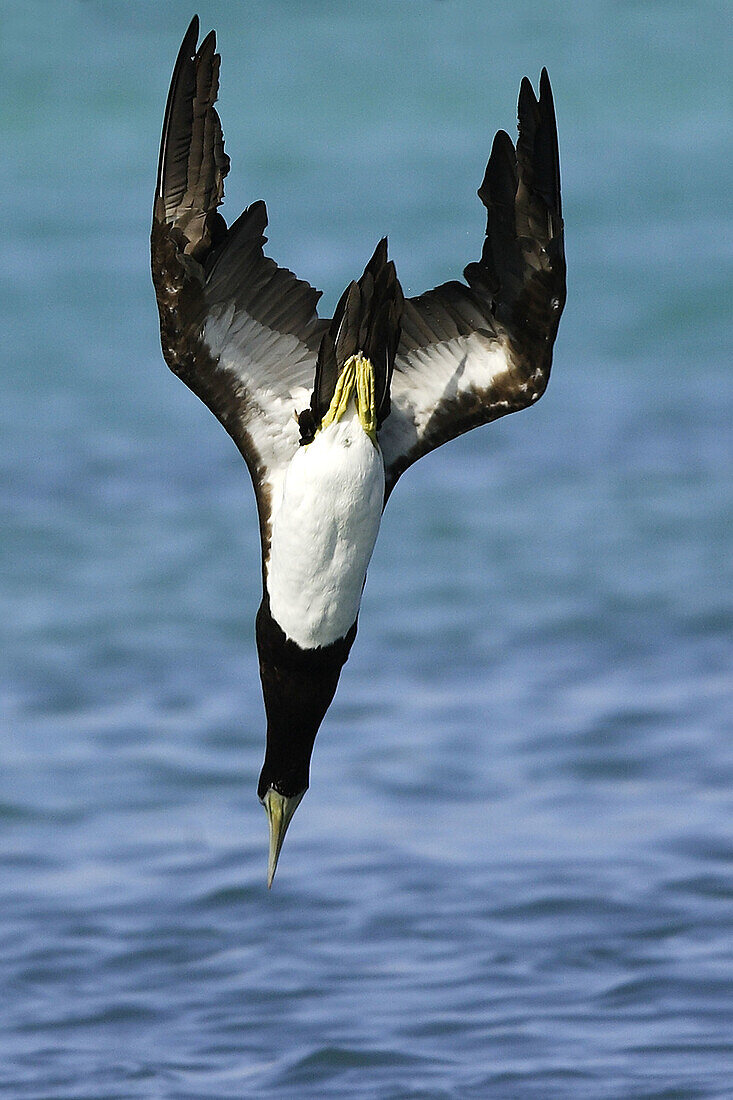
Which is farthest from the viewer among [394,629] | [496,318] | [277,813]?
[394,629]

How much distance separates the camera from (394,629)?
2738cm

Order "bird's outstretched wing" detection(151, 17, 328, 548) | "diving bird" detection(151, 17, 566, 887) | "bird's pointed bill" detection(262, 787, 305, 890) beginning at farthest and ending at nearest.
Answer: "bird's pointed bill" detection(262, 787, 305, 890)
"bird's outstretched wing" detection(151, 17, 328, 548)
"diving bird" detection(151, 17, 566, 887)

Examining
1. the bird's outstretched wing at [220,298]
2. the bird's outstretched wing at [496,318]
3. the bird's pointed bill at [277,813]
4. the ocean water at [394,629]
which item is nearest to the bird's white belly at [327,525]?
the bird's outstretched wing at [220,298]

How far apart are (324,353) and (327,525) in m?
0.56

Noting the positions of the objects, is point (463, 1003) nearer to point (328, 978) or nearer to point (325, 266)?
point (328, 978)

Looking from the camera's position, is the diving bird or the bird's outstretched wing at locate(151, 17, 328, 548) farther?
the bird's outstretched wing at locate(151, 17, 328, 548)

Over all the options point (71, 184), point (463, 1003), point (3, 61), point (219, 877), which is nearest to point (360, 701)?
point (219, 877)

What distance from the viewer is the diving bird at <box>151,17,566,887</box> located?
25.9 feet

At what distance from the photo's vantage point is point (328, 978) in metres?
20.2

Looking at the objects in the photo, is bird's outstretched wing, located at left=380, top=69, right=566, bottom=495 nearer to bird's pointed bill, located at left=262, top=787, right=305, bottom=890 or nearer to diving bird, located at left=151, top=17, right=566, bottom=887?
diving bird, located at left=151, top=17, right=566, bottom=887

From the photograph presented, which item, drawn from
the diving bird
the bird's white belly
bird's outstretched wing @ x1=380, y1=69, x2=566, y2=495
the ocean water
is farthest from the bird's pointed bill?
the ocean water

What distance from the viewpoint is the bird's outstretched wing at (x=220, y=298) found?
8.12m

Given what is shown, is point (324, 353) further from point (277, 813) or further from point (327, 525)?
point (277, 813)

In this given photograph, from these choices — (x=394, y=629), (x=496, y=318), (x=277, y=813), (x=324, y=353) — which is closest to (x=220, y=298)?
(x=324, y=353)
